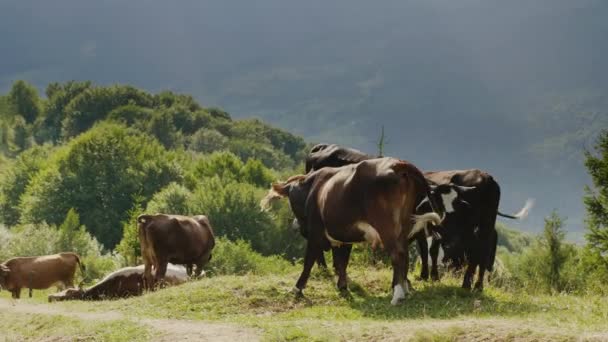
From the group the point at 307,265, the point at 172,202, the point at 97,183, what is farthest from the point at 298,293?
the point at 97,183

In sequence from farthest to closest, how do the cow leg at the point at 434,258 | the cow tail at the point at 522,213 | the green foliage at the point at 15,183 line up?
the green foliage at the point at 15,183
the cow leg at the point at 434,258
the cow tail at the point at 522,213

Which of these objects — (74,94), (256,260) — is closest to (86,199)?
(256,260)

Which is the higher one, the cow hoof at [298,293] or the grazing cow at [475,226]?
the grazing cow at [475,226]

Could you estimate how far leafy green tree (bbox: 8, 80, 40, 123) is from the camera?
545ft

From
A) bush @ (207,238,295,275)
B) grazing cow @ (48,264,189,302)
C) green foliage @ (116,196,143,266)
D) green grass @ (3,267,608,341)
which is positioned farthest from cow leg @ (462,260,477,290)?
bush @ (207,238,295,275)

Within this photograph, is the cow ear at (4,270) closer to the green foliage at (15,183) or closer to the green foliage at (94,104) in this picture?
the green foliage at (15,183)

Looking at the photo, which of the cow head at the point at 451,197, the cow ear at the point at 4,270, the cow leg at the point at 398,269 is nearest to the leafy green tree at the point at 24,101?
the cow ear at the point at 4,270

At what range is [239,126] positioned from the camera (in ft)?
554

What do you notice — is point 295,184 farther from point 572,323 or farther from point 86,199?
point 86,199

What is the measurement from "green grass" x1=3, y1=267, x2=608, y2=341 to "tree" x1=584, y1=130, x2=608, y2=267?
1057 inches

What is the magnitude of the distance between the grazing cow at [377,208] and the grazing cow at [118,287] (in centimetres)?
790

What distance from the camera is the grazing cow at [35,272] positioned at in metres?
25.8

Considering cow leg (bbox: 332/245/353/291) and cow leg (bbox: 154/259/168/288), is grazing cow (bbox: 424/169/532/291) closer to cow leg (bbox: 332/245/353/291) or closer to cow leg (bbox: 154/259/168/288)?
cow leg (bbox: 332/245/353/291)

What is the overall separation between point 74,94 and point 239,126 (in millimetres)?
38964
